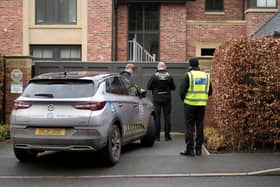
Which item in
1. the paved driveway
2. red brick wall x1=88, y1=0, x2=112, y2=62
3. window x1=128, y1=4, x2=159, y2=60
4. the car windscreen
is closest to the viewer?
the paved driveway

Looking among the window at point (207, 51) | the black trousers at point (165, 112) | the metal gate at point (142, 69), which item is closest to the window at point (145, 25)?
the window at point (207, 51)

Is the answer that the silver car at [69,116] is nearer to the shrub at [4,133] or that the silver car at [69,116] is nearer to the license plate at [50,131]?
the license plate at [50,131]

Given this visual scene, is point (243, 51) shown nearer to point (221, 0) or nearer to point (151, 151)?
point (151, 151)

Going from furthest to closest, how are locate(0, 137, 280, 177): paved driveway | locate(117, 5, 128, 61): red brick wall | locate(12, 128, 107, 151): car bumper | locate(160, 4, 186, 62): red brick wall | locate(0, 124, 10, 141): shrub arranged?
locate(117, 5, 128, 61): red brick wall → locate(160, 4, 186, 62): red brick wall → locate(0, 124, 10, 141): shrub → locate(0, 137, 280, 177): paved driveway → locate(12, 128, 107, 151): car bumper

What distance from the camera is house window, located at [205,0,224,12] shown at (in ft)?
67.7

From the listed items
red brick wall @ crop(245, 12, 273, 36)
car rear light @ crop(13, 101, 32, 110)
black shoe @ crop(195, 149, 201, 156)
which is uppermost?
red brick wall @ crop(245, 12, 273, 36)

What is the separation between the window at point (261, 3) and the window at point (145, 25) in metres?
3.77

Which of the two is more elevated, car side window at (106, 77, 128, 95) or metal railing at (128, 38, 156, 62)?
metal railing at (128, 38, 156, 62)

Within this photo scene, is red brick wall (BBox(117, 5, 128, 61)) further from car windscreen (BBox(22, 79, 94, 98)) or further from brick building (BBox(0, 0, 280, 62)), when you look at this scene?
car windscreen (BBox(22, 79, 94, 98))

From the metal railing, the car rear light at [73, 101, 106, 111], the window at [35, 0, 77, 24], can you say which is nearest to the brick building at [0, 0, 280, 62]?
the window at [35, 0, 77, 24]

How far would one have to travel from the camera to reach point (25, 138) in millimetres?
7793

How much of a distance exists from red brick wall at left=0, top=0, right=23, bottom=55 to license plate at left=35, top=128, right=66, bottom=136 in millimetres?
10615

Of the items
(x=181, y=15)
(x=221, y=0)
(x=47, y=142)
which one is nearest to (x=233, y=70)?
(x=47, y=142)

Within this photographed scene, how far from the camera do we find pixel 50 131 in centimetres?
771
